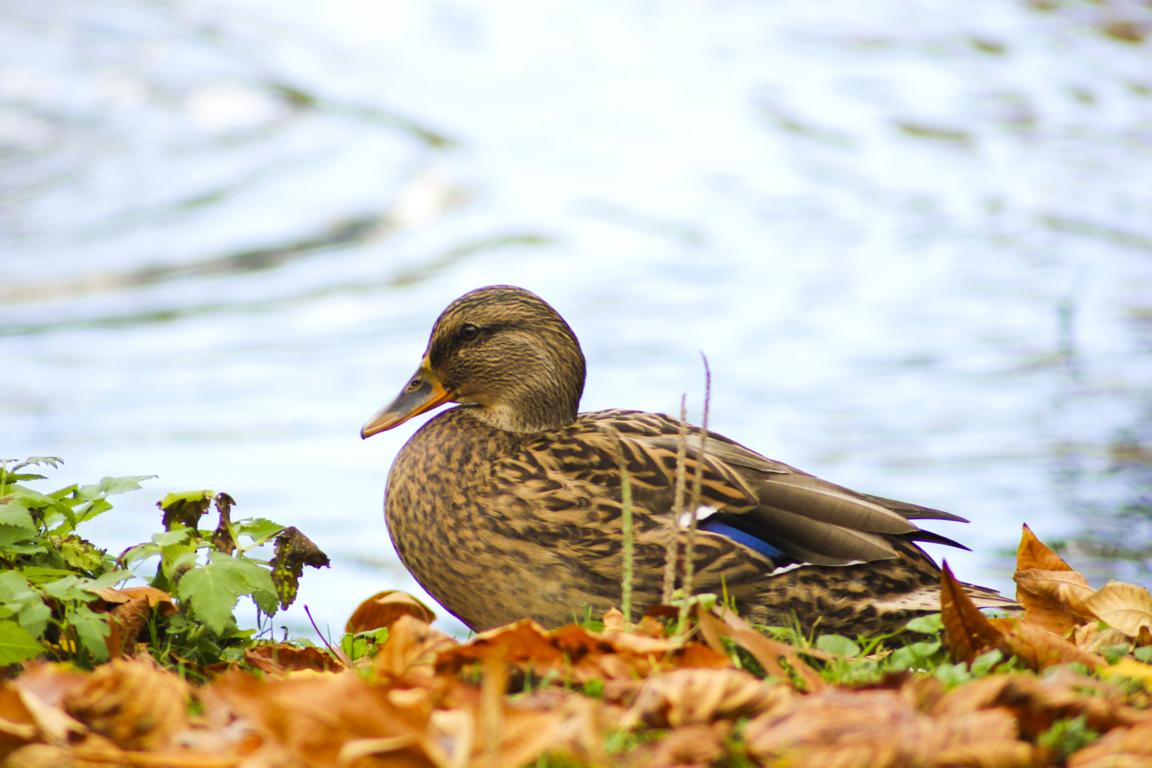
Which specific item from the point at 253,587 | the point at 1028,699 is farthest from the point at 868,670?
the point at 253,587

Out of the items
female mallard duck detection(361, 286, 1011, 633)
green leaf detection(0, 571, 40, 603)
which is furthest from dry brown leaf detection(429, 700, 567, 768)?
female mallard duck detection(361, 286, 1011, 633)

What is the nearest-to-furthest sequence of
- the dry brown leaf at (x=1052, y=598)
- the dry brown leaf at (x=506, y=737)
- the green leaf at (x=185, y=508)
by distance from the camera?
the dry brown leaf at (x=506, y=737) → the green leaf at (x=185, y=508) → the dry brown leaf at (x=1052, y=598)

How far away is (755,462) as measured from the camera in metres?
4.08

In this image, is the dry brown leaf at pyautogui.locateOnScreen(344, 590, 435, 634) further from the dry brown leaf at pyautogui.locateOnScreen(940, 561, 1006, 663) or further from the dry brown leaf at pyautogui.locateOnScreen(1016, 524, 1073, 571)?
the dry brown leaf at pyautogui.locateOnScreen(1016, 524, 1073, 571)

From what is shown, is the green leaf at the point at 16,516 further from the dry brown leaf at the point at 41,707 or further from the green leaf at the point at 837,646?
the green leaf at the point at 837,646

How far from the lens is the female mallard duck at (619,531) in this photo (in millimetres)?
Result: 3822

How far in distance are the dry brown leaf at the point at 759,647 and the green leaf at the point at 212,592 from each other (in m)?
0.99

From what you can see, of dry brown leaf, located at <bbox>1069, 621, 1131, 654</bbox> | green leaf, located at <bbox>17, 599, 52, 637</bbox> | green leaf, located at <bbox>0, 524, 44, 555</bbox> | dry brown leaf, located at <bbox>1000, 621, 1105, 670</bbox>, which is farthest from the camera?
dry brown leaf, located at <bbox>1069, 621, 1131, 654</bbox>

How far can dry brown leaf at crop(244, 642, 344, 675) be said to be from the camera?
3551 millimetres

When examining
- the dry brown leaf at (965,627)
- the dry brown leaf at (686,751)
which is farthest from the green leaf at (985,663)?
the dry brown leaf at (686,751)

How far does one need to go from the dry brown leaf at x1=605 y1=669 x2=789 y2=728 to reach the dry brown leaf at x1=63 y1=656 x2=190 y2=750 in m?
0.79

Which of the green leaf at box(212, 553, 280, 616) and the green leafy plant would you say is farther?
the green leaf at box(212, 553, 280, 616)

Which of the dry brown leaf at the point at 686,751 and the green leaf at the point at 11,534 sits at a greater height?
the green leaf at the point at 11,534

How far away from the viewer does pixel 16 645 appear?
3062mm
